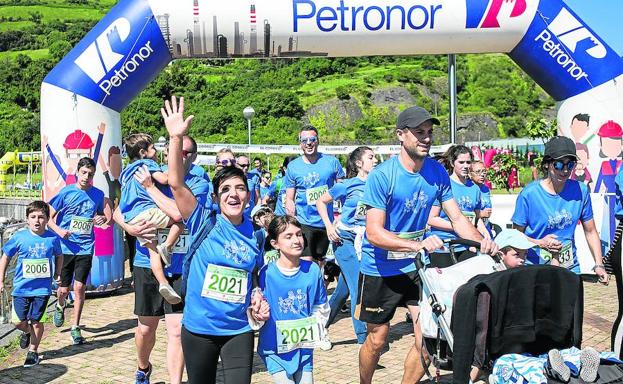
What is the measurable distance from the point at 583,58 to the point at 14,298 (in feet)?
25.7

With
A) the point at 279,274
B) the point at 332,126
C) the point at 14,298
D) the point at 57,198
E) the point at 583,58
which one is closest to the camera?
the point at 279,274

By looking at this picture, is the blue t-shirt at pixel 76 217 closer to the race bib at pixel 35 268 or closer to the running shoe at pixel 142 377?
the race bib at pixel 35 268

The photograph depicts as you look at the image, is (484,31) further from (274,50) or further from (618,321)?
(618,321)

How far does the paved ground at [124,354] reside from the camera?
5977 mm

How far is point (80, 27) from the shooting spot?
96062mm

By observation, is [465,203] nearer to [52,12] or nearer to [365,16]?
[365,16]

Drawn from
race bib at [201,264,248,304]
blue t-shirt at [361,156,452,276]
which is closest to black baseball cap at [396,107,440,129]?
blue t-shirt at [361,156,452,276]

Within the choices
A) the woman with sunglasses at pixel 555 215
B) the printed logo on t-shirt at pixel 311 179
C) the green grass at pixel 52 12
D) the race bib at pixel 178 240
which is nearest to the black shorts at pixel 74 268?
the printed logo on t-shirt at pixel 311 179

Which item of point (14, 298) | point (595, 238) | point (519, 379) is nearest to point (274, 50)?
point (14, 298)

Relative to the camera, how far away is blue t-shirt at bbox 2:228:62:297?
644 centimetres

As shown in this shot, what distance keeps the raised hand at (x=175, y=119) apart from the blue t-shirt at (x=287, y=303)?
0.98 meters

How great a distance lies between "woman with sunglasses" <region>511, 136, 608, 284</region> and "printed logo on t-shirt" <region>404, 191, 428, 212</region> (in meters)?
1.08

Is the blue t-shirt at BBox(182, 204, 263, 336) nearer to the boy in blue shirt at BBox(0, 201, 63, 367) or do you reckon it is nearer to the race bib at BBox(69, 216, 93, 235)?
the boy in blue shirt at BBox(0, 201, 63, 367)

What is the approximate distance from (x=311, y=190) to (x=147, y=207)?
119 inches
